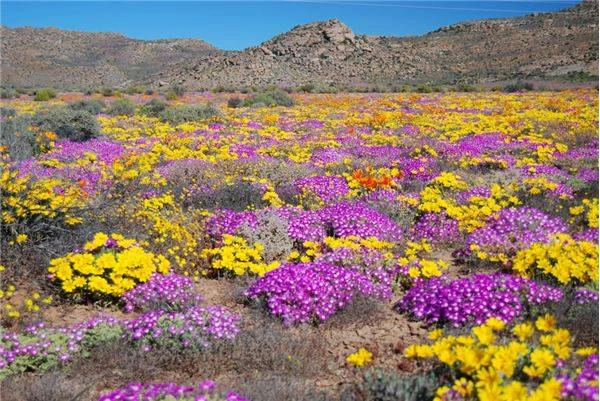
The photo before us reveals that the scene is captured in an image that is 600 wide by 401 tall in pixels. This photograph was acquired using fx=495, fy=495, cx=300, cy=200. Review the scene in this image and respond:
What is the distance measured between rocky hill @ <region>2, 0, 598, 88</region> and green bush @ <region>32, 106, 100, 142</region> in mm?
45679

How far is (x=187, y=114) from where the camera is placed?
21.1 metres

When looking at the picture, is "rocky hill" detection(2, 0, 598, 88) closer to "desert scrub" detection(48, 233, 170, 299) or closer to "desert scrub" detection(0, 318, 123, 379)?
"desert scrub" detection(48, 233, 170, 299)

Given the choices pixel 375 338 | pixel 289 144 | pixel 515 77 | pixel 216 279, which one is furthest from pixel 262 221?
pixel 515 77

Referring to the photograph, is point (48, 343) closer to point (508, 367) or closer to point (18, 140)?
point (508, 367)

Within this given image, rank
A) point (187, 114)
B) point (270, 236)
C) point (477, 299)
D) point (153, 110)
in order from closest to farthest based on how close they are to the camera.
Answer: point (477, 299) < point (270, 236) < point (187, 114) < point (153, 110)

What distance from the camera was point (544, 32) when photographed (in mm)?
77062

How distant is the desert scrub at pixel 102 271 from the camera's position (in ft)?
18.3

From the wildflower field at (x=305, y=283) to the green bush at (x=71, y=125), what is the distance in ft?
16.2

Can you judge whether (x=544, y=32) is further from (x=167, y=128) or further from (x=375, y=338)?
(x=375, y=338)

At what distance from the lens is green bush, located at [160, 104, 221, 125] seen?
20.9 metres

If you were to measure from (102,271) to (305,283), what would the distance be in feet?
7.62

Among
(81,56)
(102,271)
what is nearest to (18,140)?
(102,271)

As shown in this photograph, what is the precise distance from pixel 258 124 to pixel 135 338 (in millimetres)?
15060

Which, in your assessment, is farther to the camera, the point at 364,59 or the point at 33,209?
the point at 364,59
